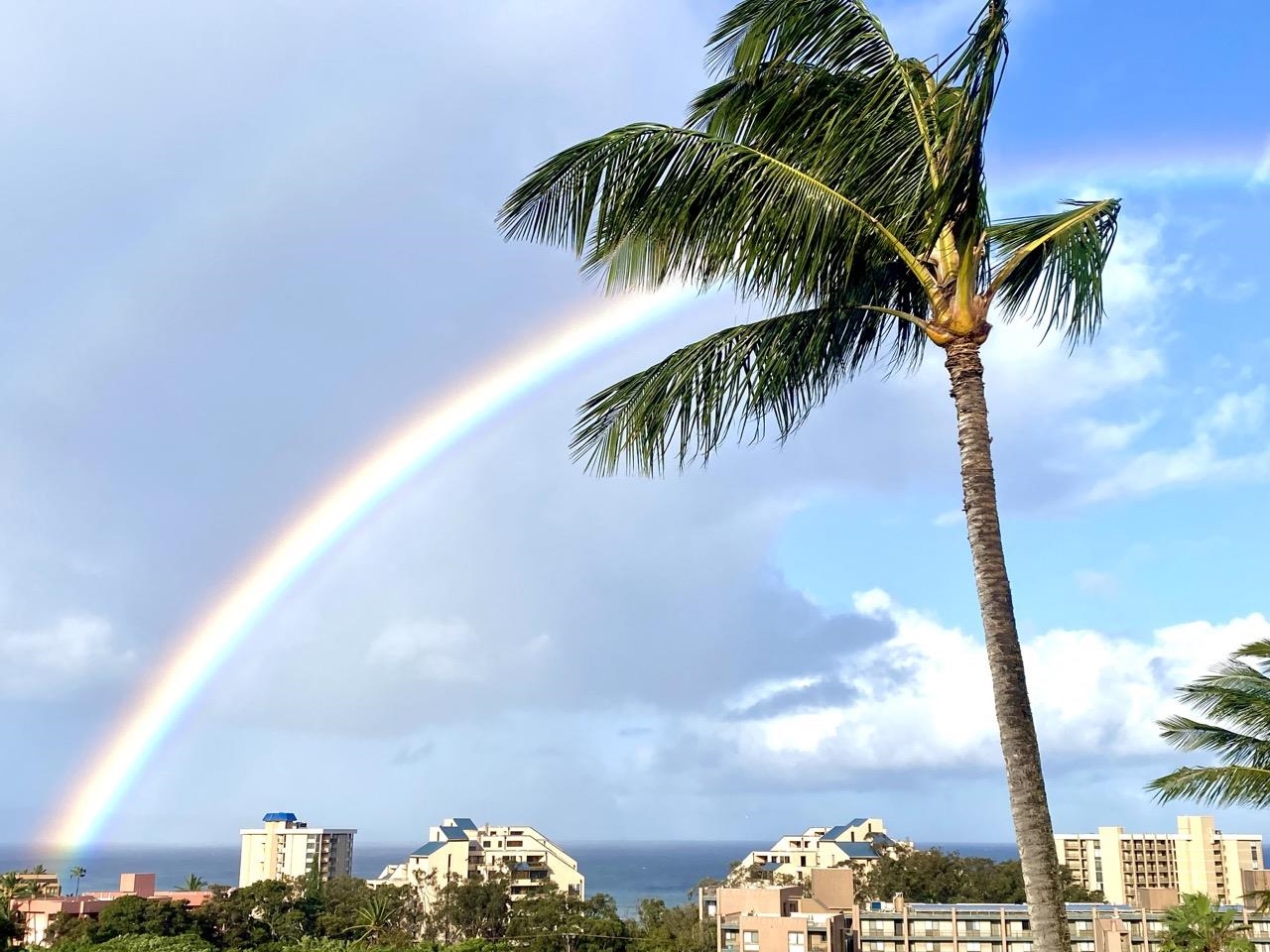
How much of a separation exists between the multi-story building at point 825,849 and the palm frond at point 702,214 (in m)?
75.8

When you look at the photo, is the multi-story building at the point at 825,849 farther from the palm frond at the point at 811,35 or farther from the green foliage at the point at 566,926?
the palm frond at the point at 811,35

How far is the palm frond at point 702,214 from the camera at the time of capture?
6.68 metres

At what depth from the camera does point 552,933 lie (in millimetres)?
55375

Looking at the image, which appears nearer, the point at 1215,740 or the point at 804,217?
the point at 804,217

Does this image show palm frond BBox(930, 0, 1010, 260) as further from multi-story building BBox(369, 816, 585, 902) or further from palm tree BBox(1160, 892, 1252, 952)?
multi-story building BBox(369, 816, 585, 902)

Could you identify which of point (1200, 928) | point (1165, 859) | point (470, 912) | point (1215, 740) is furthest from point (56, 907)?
point (1165, 859)

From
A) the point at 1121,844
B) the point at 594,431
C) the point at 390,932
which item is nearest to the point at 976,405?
the point at 594,431

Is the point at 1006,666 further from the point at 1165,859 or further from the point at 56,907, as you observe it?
the point at 1165,859

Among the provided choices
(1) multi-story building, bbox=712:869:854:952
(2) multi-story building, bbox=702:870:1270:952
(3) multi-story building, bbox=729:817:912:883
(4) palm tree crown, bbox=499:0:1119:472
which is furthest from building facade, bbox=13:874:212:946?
(4) palm tree crown, bbox=499:0:1119:472

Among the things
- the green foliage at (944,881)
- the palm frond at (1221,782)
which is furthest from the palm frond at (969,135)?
the green foliage at (944,881)

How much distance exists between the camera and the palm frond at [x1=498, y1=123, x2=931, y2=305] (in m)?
6.68

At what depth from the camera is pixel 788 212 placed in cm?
670

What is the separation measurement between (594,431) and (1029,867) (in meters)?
3.47

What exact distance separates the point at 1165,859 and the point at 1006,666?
388 ft
